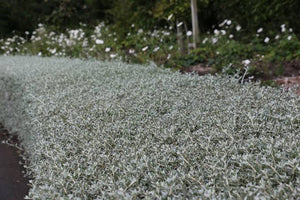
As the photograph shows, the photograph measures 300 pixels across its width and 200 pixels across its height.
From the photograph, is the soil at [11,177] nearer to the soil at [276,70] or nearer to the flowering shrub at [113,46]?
the soil at [276,70]

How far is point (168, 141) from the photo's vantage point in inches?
87.5

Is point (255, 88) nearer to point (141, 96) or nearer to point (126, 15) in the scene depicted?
point (141, 96)

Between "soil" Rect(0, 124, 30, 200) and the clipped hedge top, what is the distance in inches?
41.1

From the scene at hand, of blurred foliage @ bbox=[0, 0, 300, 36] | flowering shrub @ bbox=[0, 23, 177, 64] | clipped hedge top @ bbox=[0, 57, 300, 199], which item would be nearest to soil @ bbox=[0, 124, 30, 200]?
clipped hedge top @ bbox=[0, 57, 300, 199]

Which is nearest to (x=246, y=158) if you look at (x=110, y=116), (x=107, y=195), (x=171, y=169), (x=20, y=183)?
(x=171, y=169)

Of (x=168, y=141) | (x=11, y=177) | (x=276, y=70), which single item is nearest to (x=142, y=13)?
(x=276, y=70)

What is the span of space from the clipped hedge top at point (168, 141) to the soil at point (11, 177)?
3.43 feet

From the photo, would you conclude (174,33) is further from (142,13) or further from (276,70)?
(276,70)

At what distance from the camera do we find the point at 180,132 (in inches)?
91.2

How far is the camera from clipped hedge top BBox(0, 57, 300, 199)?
1625 millimetres

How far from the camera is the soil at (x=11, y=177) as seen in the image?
3949 mm

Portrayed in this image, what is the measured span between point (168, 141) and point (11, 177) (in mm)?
2914

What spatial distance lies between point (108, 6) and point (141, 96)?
13.0 m

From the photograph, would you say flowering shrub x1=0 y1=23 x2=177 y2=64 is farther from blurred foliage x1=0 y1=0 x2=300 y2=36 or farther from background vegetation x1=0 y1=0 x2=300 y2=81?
blurred foliage x1=0 y1=0 x2=300 y2=36
